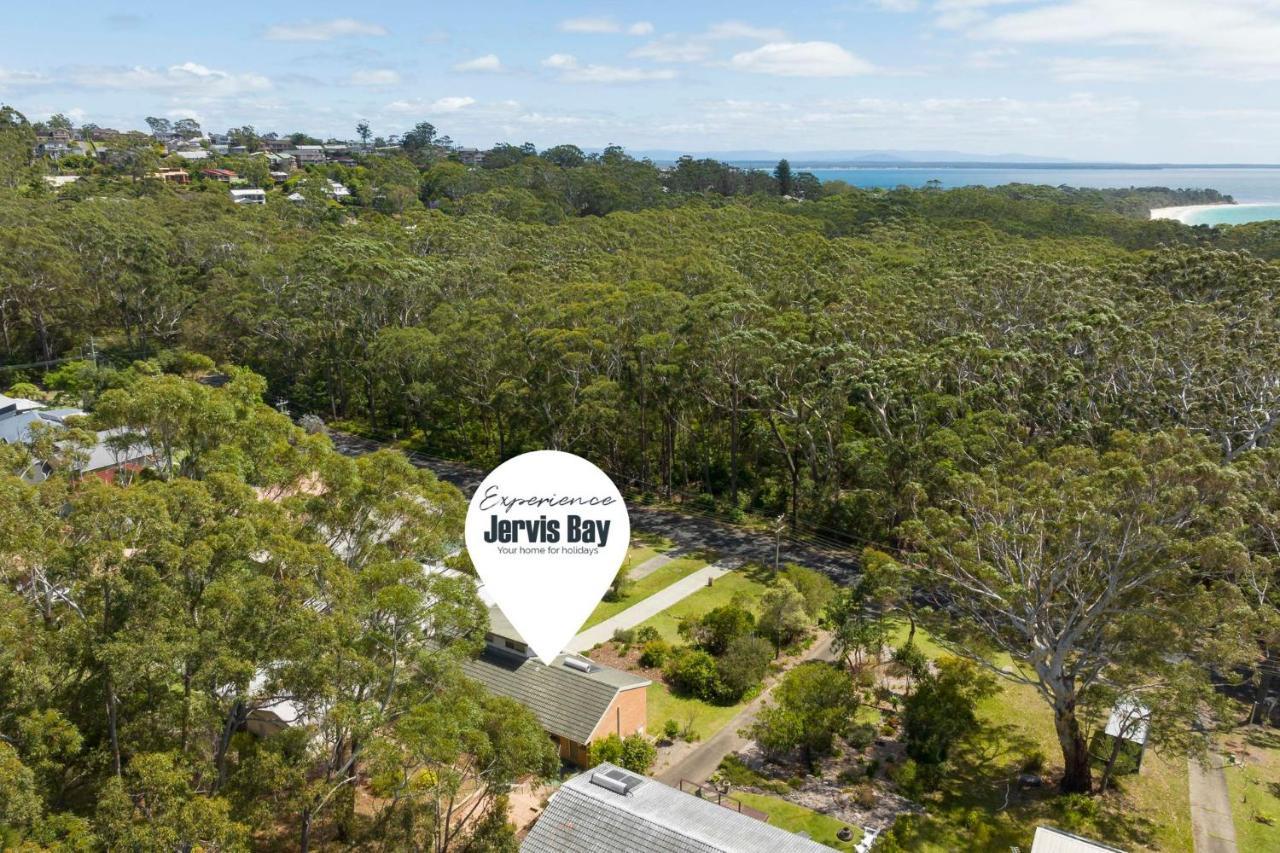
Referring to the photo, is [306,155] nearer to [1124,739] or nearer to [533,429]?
[533,429]

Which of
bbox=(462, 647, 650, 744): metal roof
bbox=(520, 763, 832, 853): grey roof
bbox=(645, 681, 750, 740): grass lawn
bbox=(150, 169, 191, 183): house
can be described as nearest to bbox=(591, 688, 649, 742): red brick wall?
bbox=(462, 647, 650, 744): metal roof

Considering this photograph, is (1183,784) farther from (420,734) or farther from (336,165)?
(336,165)

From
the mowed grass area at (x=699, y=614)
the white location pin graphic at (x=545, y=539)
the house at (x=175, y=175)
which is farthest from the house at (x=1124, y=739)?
the house at (x=175, y=175)

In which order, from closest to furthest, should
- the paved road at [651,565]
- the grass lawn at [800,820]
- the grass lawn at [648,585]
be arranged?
the grass lawn at [800,820] → the grass lawn at [648,585] → the paved road at [651,565]

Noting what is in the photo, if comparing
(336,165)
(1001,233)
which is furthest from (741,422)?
(336,165)

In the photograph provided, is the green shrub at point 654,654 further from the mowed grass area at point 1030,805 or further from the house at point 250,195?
the house at point 250,195

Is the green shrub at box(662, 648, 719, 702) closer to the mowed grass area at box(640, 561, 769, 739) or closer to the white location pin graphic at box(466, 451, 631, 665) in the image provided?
the mowed grass area at box(640, 561, 769, 739)
